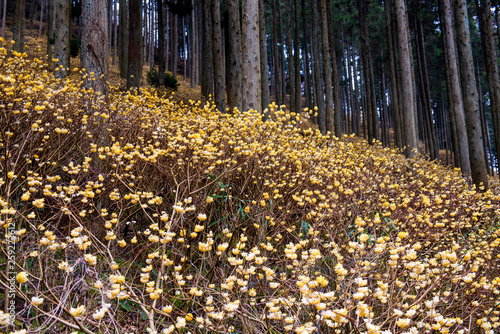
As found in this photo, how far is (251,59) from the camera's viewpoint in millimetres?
5938

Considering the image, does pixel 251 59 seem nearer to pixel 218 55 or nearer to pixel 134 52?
pixel 218 55

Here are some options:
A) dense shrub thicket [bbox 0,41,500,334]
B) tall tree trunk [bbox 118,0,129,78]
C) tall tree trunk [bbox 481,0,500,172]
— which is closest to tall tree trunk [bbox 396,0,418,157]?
tall tree trunk [bbox 481,0,500,172]

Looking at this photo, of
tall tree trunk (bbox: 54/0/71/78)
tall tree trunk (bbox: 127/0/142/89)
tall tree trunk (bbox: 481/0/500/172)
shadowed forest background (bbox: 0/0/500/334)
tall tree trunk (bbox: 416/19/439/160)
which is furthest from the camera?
tall tree trunk (bbox: 416/19/439/160)

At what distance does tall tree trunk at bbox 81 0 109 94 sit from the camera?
3686 mm

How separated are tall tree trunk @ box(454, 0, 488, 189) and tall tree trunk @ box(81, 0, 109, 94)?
7.75 meters

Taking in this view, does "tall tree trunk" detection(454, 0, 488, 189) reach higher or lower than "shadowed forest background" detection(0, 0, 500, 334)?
higher

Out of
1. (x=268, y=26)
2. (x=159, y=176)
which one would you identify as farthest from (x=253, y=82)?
(x=268, y=26)

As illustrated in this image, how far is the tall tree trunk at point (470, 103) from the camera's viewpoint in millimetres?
7242

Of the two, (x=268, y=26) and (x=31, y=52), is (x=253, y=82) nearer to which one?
(x=31, y=52)

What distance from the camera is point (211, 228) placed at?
3096mm

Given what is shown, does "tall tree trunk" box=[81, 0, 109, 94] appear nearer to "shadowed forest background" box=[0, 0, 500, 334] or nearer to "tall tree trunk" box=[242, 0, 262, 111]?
"shadowed forest background" box=[0, 0, 500, 334]

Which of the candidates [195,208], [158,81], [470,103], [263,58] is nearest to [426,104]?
[263,58]

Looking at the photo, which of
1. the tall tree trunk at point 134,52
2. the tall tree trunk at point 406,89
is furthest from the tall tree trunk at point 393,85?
the tall tree trunk at point 134,52

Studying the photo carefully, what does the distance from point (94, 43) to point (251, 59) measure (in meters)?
2.95
